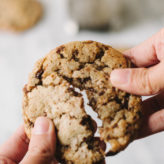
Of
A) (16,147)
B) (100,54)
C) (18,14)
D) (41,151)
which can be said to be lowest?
(16,147)

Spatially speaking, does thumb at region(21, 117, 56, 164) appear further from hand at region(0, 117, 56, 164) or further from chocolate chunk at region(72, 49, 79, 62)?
chocolate chunk at region(72, 49, 79, 62)

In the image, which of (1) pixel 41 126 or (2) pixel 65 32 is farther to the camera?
(2) pixel 65 32

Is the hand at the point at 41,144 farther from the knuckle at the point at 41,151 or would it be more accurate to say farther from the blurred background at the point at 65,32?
the blurred background at the point at 65,32

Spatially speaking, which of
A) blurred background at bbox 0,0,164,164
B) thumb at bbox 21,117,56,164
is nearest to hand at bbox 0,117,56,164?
thumb at bbox 21,117,56,164

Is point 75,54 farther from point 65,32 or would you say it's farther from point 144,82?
point 65,32

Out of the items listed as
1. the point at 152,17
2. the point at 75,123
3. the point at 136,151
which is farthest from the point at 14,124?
the point at 152,17

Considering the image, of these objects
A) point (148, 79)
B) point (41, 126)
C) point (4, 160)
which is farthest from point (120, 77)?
point (4, 160)
